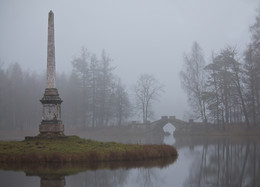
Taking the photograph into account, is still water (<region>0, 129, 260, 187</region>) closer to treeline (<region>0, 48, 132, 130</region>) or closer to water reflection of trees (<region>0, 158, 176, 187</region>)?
water reflection of trees (<region>0, 158, 176, 187</region>)

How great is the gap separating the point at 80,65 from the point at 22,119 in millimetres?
14370

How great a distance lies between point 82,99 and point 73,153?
139ft

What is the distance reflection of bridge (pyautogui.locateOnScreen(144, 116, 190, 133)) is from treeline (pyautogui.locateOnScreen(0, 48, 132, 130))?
245 inches

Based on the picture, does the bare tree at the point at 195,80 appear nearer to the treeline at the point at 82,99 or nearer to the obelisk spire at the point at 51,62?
the treeline at the point at 82,99

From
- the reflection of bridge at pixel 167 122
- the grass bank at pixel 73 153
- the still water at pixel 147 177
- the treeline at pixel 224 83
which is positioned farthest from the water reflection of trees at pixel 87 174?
the reflection of bridge at pixel 167 122

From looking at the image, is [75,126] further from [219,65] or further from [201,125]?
[219,65]

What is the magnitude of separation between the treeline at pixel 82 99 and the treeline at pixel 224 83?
1527 centimetres

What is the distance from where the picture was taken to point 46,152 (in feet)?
48.8

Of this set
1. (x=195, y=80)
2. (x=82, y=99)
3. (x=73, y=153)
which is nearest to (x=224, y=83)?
(x=195, y=80)

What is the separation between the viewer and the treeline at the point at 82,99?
56.4 metres

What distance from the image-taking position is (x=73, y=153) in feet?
48.6

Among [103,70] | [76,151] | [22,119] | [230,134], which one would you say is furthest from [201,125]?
[76,151]

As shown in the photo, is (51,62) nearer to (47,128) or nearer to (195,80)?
(47,128)

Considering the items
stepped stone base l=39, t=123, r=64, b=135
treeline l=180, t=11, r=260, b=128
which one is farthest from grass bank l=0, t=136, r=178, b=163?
treeline l=180, t=11, r=260, b=128
